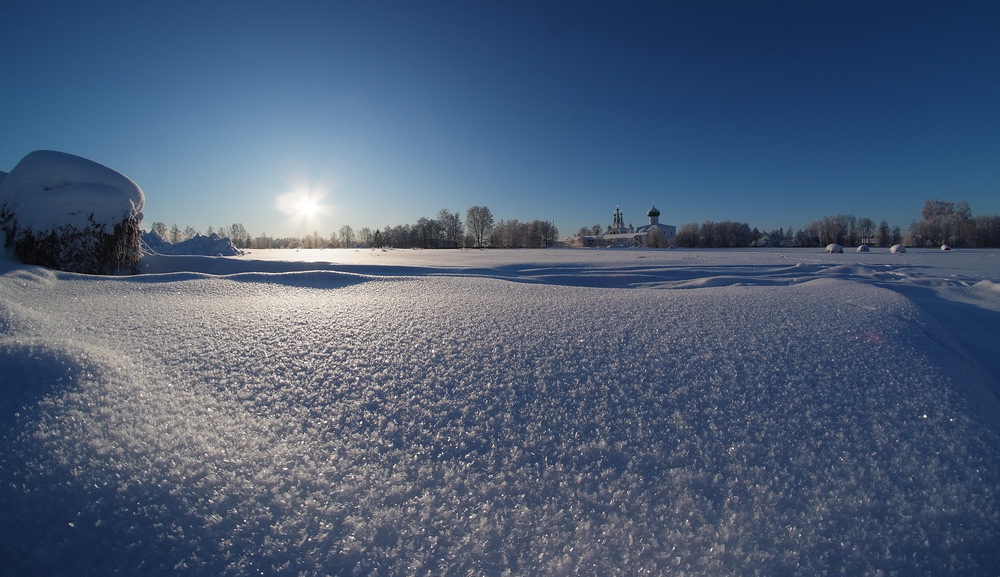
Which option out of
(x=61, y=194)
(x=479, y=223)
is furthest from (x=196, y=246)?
(x=479, y=223)

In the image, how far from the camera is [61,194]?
3836mm

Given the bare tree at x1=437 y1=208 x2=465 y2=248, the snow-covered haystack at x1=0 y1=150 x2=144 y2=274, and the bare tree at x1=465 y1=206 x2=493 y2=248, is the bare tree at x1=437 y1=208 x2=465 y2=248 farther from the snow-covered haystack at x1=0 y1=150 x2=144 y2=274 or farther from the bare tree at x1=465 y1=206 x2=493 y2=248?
the snow-covered haystack at x1=0 y1=150 x2=144 y2=274

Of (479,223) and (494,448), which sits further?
(479,223)

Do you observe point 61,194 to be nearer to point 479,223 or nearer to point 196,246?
point 196,246

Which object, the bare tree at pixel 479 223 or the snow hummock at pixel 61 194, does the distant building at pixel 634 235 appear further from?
the snow hummock at pixel 61 194

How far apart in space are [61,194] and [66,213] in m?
0.22

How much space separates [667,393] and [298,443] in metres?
1.30

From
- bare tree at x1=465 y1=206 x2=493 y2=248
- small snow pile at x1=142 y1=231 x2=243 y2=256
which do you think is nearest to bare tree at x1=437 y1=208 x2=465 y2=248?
bare tree at x1=465 y1=206 x2=493 y2=248

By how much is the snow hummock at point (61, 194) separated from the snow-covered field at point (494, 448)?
109 inches

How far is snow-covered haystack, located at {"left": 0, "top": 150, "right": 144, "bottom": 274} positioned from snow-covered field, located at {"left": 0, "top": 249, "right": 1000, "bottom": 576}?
271cm

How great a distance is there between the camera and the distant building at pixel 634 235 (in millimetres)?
48100

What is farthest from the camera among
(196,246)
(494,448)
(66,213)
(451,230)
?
(451,230)

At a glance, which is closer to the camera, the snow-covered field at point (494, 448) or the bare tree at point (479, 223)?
the snow-covered field at point (494, 448)

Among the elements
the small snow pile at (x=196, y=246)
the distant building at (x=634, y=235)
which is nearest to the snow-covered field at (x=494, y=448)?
the small snow pile at (x=196, y=246)
